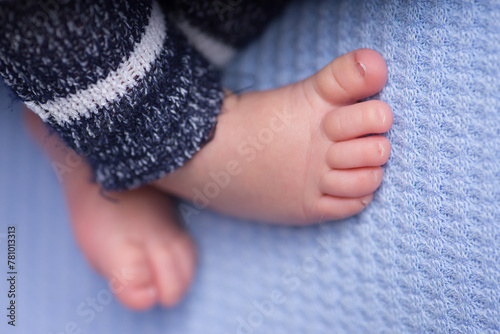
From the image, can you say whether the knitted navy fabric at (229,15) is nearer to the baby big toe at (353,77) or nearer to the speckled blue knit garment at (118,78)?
the speckled blue knit garment at (118,78)

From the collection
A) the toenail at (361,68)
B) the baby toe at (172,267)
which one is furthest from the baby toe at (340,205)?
the baby toe at (172,267)

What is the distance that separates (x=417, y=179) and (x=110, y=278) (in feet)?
1.31

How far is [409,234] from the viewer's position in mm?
416

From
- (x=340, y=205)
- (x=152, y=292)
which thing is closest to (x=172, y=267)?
(x=152, y=292)

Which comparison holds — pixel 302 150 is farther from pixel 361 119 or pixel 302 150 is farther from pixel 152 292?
pixel 152 292

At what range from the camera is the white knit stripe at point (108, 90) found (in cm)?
39

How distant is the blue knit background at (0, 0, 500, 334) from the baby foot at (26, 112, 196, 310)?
0.03 metres

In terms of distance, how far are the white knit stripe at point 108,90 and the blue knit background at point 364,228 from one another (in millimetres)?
114

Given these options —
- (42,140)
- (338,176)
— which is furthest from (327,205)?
(42,140)

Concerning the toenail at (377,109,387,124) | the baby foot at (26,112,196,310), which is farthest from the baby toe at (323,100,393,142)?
the baby foot at (26,112,196,310)

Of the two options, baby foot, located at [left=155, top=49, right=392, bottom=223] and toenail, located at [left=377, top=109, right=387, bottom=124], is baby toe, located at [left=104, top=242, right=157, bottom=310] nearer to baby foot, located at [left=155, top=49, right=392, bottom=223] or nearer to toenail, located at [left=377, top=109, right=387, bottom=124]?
baby foot, located at [left=155, top=49, right=392, bottom=223]

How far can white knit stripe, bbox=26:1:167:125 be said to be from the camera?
15.2 inches

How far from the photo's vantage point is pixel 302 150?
44 cm

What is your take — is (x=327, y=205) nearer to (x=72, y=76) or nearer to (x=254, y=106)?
(x=254, y=106)
